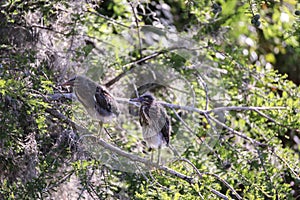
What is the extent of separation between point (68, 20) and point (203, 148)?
957mm

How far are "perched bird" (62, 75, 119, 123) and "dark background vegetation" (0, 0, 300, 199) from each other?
81 mm

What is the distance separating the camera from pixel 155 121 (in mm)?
3039

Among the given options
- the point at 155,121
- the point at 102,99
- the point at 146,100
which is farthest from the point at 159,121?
the point at 102,99

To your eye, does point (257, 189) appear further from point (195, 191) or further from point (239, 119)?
point (239, 119)

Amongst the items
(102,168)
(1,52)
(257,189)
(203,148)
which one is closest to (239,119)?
(203,148)

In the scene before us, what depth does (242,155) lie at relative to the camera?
9.89 feet

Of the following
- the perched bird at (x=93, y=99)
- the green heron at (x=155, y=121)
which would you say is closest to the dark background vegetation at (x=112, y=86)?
the perched bird at (x=93, y=99)

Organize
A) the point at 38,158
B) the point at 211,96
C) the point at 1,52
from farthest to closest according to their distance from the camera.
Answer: the point at 211,96 → the point at 1,52 → the point at 38,158

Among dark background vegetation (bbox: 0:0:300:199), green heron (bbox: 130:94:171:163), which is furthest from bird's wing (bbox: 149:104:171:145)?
dark background vegetation (bbox: 0:0:300:199)

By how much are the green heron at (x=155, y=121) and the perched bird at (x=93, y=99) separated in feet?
0.63

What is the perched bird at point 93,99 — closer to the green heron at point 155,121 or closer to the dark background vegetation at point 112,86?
the dark background vegetation at point 112,86

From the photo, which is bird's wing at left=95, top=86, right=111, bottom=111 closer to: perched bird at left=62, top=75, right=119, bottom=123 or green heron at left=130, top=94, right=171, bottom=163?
perched bird at left=62, top=75, right=119, bottom=123

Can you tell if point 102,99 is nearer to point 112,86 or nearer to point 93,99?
point 93,99

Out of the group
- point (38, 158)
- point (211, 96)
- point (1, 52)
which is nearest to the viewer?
point (38, 158)
